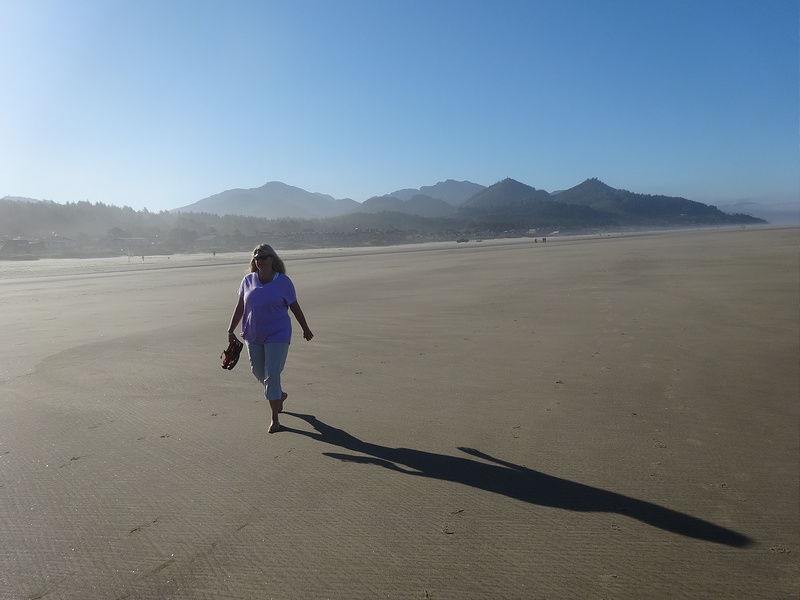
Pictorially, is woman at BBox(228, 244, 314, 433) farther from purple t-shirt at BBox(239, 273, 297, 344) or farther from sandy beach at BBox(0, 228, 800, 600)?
sandy beach at BBox(0, 228, 800, 600)

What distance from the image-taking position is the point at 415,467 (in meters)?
4.12

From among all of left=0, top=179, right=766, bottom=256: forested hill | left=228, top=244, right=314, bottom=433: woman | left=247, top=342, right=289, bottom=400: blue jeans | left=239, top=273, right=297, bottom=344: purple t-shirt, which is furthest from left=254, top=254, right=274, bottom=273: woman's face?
left=0, top=179, right=766, bottom=256: forested hill

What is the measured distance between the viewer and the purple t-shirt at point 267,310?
4871 millimetres

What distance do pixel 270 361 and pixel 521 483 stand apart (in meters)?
2.42

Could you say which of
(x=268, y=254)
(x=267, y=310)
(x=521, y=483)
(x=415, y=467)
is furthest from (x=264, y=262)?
(x=521, y=483)

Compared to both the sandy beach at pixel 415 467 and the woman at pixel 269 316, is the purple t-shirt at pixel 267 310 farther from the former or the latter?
the sandy beach at pixel 415 467

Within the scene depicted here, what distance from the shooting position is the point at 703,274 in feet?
55.5

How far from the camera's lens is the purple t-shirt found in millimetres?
4871

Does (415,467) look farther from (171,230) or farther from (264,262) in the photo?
(171,230)

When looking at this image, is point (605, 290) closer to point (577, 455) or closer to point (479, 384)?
point (479, 384)

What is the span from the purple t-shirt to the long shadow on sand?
36.8 inches

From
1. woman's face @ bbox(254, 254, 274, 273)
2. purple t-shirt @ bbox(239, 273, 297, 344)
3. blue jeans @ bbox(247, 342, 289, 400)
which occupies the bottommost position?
blue jeans @ bbox(247, 342, 289, 400)

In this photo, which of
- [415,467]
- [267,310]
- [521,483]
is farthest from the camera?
[267,310]

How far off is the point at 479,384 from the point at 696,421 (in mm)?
2197
